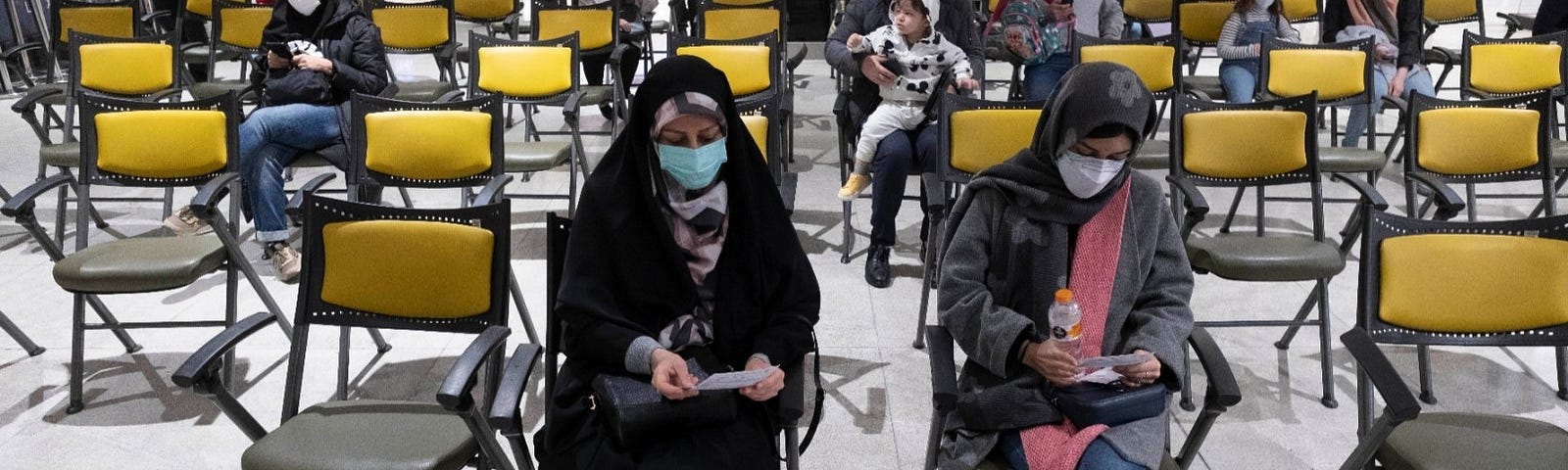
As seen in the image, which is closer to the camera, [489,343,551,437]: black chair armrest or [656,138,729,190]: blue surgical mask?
[489,343,551,437]: black chair armrest

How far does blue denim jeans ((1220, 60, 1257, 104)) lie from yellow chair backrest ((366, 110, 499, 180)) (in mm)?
3605

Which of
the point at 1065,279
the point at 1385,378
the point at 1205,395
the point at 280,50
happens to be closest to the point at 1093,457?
the point at 1205,395

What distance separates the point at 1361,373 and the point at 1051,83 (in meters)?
3.14

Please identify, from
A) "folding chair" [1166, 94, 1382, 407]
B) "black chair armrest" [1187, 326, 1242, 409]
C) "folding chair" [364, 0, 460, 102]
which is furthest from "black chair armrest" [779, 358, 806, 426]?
"folding chair" [364, 0, 460, 102]

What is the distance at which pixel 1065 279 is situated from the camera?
2.14 meters

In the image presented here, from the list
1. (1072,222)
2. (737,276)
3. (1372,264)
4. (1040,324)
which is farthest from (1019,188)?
(1372,264)

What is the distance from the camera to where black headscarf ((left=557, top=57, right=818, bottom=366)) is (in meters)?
2.05

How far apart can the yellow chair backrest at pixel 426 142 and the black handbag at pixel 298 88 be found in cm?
87

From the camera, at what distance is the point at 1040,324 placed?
216 centimetres

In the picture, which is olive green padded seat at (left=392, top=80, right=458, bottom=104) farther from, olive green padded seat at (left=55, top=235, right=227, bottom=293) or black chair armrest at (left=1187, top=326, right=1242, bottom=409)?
black chair armrest at (left=1187, top=326, right=1242, bottom=409)

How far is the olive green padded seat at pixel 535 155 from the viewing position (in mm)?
4254

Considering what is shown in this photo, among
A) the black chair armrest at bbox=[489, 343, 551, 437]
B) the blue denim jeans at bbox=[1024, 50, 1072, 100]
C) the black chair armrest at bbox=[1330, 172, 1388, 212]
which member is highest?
the blue denim jeans at bbox=[1024, 50, 1072, 100]

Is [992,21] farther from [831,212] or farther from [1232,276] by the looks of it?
[1232,276]

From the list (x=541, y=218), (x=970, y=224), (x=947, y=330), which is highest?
(x=970, y=224)
